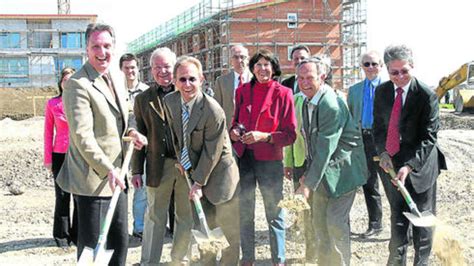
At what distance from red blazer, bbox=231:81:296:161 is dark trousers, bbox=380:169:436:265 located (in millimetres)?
1027

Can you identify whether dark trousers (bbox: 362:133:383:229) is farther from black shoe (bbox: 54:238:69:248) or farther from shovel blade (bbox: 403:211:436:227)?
black shoe (bbox: 54:238:69:248)

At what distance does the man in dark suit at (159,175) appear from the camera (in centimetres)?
496

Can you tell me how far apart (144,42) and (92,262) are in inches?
2337

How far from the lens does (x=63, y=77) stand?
6.18 metres

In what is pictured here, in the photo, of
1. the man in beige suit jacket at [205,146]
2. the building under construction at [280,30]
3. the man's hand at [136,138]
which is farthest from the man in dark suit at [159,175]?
the building under construction at [280,30]

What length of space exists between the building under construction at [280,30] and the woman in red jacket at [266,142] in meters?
35.9

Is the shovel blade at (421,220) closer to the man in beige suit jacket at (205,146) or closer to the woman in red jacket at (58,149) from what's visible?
the man in beige suit jacket at (205,146)

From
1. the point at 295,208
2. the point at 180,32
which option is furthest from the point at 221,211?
the point at 180,32

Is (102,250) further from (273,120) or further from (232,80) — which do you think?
(232,80)

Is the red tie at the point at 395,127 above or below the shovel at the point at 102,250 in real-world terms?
above

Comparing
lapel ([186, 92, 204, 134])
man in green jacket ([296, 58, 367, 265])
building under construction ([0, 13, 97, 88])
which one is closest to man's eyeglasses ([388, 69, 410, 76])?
man in green jacket ([296, 58, 367, 265])

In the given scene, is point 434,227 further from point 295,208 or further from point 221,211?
point 221,211

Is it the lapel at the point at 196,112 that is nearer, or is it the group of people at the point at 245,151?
the group of people at the point at 245,151

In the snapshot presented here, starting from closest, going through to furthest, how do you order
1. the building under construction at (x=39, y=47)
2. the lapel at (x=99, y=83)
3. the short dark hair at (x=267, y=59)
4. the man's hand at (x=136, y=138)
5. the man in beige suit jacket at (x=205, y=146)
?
the lapel at (x=99, y=83), the man's hand at (x=136, y=138), the man in beige suit jacket at (x=205, y=146), the short dark hair at (x=267, y=59), the building under construction at (x=39, y=47)
